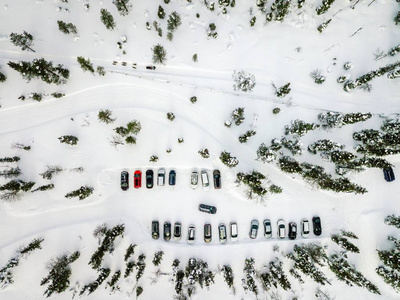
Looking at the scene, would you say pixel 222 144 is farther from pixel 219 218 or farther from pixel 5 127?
Result: pixel 5 127

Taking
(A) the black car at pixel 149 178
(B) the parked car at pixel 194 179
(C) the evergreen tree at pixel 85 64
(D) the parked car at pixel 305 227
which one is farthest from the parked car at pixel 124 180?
(D) the parked car at pixel 305 227

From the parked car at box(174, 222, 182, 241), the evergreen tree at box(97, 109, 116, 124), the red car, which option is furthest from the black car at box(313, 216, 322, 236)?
the evergreen tree at box(97, 109, 116, 124)

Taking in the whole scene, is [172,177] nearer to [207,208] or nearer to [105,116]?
[207,208]

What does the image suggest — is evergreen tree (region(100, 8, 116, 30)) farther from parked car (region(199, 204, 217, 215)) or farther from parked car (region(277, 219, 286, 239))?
parked car (region(277, 219, 286, 239))

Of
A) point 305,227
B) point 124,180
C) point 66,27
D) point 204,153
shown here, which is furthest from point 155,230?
point 66,27

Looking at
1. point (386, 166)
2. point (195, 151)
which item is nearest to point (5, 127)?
point (195, 151)

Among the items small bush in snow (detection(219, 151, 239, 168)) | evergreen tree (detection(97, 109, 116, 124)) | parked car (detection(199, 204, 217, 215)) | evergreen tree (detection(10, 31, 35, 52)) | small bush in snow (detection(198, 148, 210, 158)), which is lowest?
parked car (detection(199, 204, 217, 215))
